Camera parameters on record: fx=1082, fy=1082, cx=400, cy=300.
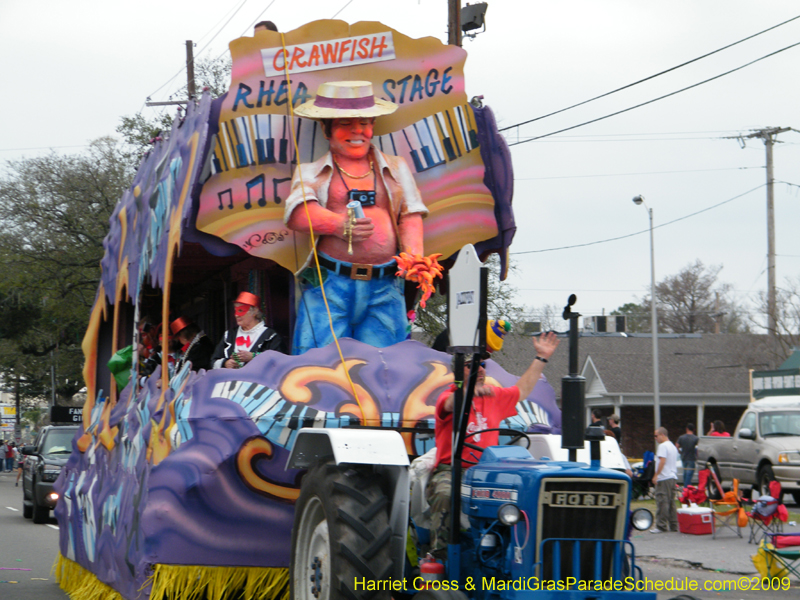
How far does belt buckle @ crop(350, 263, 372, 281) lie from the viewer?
8367mm

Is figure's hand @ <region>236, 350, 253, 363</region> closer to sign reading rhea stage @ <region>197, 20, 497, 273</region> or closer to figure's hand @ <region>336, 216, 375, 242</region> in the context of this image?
sign reading rhea stage @ <region>197, 20, 497, 273</region>

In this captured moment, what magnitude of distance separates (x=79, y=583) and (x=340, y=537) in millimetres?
5143

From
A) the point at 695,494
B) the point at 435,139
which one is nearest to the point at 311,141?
the point at 435,139

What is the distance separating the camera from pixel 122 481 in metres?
8.69

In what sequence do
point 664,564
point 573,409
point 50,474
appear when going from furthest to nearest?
point 50,474 < point 664,564 < point 573,409

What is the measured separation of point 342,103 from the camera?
330 inches

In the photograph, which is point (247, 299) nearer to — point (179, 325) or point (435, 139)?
point (179, 325)

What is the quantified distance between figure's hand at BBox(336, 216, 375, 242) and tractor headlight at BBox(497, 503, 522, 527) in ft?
11.4

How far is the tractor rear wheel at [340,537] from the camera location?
222 inches

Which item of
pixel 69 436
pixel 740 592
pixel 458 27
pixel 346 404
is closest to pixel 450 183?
pixel 346 404

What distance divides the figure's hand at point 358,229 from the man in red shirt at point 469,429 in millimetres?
2091

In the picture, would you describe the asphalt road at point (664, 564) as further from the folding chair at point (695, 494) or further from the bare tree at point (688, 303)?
the bare tree at point (688, 303)

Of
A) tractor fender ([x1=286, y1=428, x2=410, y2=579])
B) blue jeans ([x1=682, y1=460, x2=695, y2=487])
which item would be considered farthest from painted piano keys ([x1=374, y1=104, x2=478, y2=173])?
blue jeans ([x1=682, y1=460, x2=695, y2=487])

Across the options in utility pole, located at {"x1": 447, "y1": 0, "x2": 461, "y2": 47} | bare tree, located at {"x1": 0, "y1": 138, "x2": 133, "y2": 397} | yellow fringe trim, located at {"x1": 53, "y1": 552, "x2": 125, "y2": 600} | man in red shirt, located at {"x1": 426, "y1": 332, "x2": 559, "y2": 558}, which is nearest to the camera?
man in red shirt, located at {"x1": 426, "y1": 332, "x2": 559, "y2": 558}
